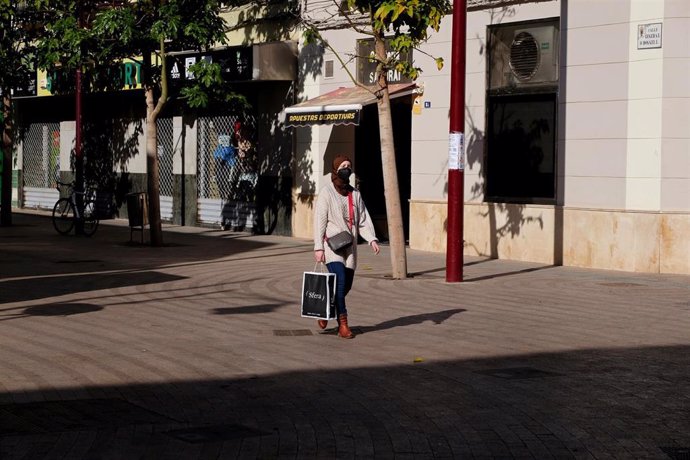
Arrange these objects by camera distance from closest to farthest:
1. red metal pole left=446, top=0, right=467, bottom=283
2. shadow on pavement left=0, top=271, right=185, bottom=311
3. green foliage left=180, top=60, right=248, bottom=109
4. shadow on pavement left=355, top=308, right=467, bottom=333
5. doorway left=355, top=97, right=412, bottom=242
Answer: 1. shadow on pavement left=355, top=308, right=467, bottom=333
2. shadow on pavement left=0, top=271, right=185, bottom=311
3. red metal pole left=446, top=0, right=467, bottom=283
4. green foliage left=180, top=60, right=248, bottom=109
5. doorway left=355, top=97, right=412, bottom=242

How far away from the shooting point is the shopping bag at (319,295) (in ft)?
38.9

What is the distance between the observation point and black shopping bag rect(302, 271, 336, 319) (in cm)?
1187

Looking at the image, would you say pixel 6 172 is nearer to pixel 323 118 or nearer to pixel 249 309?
pixel 323 118

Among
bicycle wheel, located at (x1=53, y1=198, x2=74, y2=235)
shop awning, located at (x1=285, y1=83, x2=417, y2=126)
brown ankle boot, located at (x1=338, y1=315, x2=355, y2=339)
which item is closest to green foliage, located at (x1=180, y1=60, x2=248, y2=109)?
shop awning, located at (x1=285, y1=83, x2=417, y2=126)

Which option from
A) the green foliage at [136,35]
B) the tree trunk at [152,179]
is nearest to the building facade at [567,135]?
the green foliage at [136,35]

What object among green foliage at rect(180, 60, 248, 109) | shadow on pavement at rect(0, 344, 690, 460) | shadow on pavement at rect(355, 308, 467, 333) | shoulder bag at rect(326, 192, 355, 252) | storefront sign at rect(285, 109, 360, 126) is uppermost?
green foliage at rect(180, 60, 248, 109)

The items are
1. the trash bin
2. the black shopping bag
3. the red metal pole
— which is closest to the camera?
the black shopping bag

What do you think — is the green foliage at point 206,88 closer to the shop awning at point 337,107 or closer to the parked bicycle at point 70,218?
the shop awning at point 337,107

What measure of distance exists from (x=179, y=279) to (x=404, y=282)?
3146mm

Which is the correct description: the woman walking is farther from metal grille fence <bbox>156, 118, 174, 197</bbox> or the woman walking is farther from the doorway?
metal grille fence <bbox>156, 118, 174, 197</bbox>

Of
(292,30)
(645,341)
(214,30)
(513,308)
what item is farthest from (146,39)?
(645,341)

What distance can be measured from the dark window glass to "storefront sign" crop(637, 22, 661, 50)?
6.64 feet

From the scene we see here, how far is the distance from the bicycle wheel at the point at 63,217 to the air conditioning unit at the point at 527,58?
10436mm

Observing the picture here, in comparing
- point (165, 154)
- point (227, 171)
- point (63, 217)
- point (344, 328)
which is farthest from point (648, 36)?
point (165, 154)
